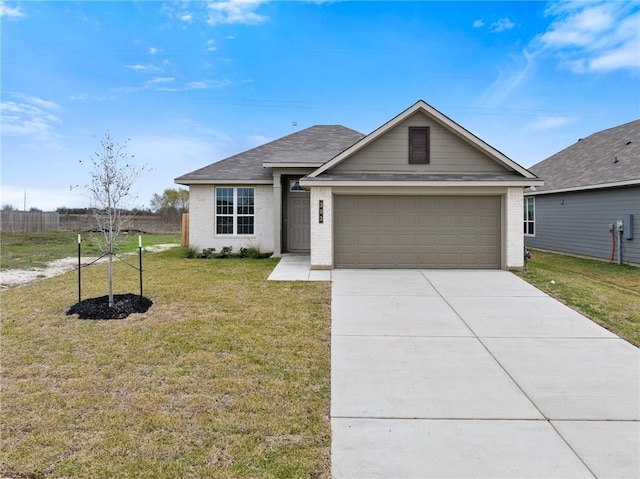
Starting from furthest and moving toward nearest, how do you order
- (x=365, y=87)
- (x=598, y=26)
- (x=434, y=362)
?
(x=365, y=87) → (x=598, y=26) → (x=434, y=362)

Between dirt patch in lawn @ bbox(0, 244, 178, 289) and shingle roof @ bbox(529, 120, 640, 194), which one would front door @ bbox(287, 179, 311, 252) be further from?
shingle roof @ bbox(529, 120, 640, 194)

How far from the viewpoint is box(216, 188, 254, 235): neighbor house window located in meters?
14.8

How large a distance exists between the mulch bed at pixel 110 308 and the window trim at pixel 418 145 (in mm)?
8057

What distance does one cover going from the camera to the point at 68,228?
31781 mm

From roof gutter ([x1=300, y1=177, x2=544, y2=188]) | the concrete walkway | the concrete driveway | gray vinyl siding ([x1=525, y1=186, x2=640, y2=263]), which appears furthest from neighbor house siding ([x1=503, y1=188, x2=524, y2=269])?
gray vinyl siding ([x1=525, y1=186, x2=640, y2=263])

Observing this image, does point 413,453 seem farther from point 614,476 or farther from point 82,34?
point 82,34

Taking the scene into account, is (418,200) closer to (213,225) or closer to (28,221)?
(213,225)

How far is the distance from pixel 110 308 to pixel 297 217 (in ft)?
28.0

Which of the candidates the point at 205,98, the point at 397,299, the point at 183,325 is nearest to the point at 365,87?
the point at 205,98

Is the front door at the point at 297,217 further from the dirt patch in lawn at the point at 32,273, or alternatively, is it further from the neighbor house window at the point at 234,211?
the dirt patch in lawn at the point at 32,273

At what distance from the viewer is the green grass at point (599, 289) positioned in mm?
6694

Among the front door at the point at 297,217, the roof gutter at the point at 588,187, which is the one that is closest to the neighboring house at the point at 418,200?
the front door at the point at 297,217

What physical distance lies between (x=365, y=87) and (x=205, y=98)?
26.4 feet

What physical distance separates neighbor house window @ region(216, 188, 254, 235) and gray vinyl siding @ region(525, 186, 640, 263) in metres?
13.2
